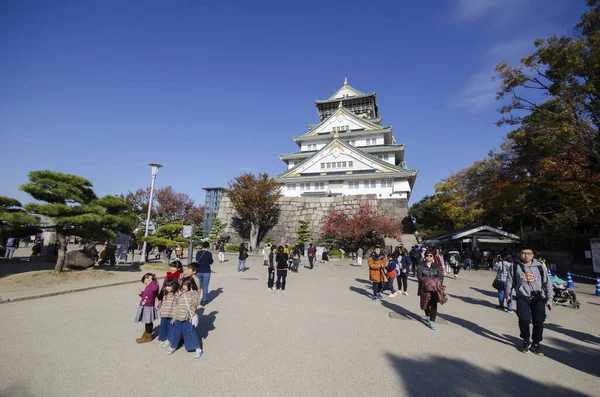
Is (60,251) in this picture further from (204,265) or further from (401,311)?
(401,311)

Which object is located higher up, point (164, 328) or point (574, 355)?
point (164, 328)

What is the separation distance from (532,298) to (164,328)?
21.2ft

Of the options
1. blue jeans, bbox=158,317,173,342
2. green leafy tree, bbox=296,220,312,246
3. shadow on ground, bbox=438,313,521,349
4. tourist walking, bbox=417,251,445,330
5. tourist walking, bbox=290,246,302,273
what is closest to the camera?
blue jeans, bbox=158,317,173,342

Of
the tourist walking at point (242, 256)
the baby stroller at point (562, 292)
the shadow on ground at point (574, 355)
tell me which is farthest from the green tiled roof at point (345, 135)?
the shadow on ground at point (574, 355)

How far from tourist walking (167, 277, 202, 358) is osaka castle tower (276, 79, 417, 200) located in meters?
30.6

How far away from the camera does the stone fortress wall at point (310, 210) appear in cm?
2941

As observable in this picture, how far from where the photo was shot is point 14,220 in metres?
9.55

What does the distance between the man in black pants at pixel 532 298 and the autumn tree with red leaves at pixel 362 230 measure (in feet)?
62.5

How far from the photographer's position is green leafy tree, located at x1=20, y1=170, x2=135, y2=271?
9641mm

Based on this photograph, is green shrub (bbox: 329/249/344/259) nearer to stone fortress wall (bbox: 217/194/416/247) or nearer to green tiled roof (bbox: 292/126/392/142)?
stone fortress wall (bbox: 217/194/416/247)

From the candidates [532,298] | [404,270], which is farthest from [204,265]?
[404,270]

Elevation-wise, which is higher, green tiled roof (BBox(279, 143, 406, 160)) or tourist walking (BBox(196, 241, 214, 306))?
green tiled roof (BBox(279, 143, 406, 160))

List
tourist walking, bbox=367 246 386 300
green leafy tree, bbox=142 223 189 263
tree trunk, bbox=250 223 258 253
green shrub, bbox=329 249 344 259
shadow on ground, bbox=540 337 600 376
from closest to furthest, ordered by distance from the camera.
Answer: shadow on ground, bbox=540 337 600 376 → tourist walking, bbox=367 246 386 300 → green leafy tree, bbox=142 223 189 263 → green shrub, bbox=329 249 344 259 → tree trunk, bbox=250 223 258 253

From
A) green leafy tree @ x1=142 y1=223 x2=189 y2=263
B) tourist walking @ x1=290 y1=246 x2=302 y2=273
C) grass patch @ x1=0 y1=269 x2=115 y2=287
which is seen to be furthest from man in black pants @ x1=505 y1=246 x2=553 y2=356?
green leafy tree @ x1=142 y1=223 x2=189 y2=263
